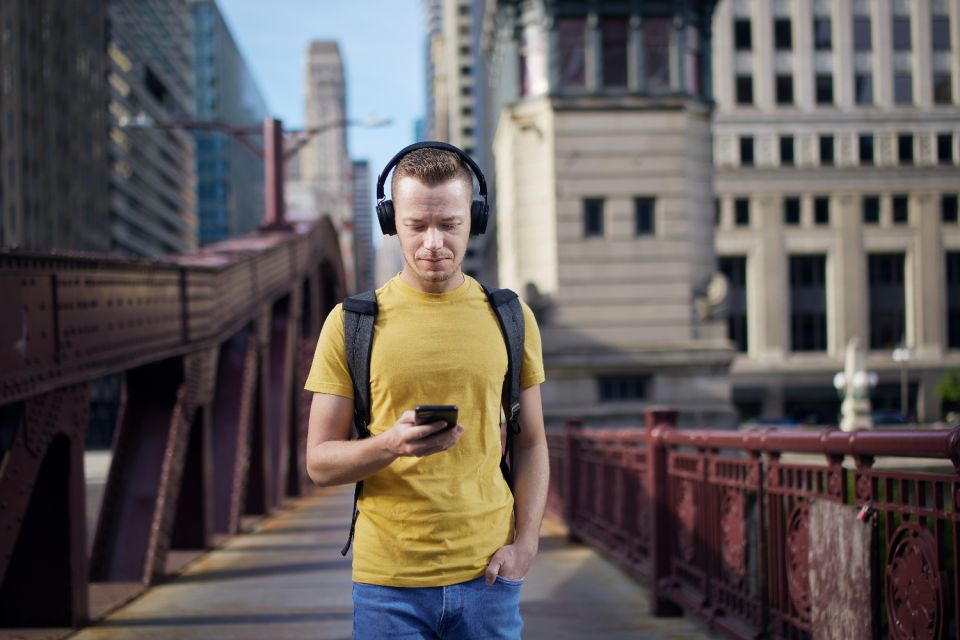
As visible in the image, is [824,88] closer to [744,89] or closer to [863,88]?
[863,88]

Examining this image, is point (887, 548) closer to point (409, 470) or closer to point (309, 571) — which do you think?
point (409, 470)

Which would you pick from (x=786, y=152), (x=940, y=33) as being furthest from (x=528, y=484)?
(x=940, y=33)

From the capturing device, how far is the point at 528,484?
3092 millimetres

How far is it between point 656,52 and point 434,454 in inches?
1103

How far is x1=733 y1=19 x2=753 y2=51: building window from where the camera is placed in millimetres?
56594

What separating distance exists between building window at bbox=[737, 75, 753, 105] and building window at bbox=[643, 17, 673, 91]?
2865 cm

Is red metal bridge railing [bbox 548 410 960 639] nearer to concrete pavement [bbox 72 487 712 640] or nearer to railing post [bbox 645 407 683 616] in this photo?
railing post [bbox 645 407 683 616]

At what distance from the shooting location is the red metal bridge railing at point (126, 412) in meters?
5.66

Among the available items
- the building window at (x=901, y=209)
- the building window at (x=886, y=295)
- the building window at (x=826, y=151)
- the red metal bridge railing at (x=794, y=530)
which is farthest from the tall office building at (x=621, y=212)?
the building window at (x=886, y=295)

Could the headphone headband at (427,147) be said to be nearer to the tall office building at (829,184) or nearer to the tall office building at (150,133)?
the tall office building at (829,184)

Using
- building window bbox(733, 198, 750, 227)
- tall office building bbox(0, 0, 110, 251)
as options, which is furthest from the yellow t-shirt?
building window bbox(733, 198, 750, 227)

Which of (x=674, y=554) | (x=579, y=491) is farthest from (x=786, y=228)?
(x=674, y=554)

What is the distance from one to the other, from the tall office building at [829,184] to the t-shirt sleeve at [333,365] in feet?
178

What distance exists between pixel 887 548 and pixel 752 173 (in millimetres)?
54721
